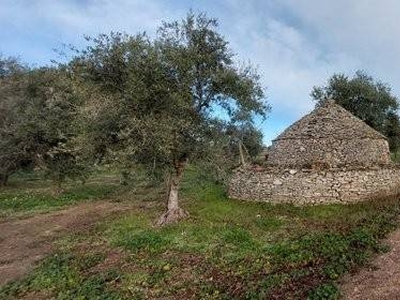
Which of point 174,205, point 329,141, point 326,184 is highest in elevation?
point 329,141

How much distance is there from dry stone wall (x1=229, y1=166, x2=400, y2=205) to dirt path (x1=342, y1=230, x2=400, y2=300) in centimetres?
901

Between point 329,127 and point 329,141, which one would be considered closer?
point 329,141

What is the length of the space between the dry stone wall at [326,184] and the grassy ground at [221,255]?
81 centimetres

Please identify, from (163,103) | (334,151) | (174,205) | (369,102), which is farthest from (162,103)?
(369,102)

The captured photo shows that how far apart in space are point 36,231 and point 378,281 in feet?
56.9

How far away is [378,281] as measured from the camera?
452 inches

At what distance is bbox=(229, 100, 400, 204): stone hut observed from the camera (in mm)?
22359

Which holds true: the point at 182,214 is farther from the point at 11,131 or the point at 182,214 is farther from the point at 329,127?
the point at 11,131

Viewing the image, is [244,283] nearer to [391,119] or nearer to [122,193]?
[122,193]

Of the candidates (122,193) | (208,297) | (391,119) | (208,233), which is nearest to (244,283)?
(208,297)

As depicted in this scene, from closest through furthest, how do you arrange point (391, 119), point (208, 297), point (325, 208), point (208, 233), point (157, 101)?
point (208, 297), point (208, 233), point (157, 101), point (325, 208), point (391, 119)

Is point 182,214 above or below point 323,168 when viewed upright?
below

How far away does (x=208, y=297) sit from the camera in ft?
40.6

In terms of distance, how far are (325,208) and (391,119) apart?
98.2 ft
